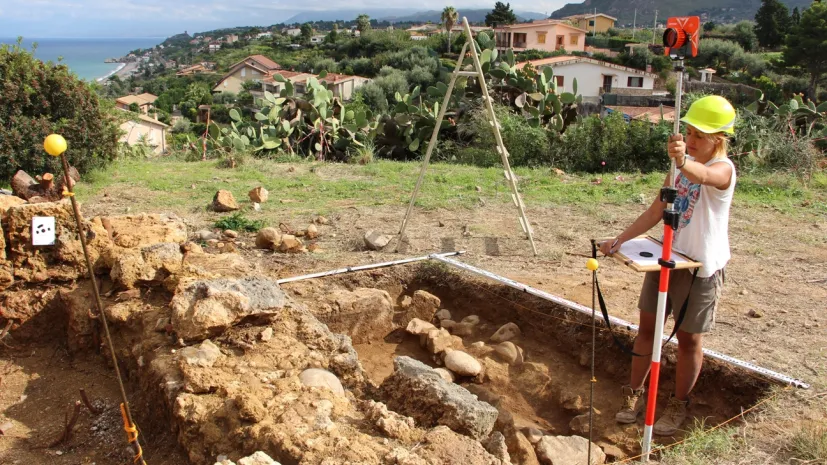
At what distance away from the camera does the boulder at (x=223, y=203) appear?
7.58m

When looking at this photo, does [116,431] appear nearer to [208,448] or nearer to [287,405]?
[208,448]

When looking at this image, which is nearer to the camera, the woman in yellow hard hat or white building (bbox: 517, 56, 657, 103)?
the woman in yellow hard hat

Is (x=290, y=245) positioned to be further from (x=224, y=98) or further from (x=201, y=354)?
(x=224, y=98)

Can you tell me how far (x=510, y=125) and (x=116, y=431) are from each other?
27.8 ft

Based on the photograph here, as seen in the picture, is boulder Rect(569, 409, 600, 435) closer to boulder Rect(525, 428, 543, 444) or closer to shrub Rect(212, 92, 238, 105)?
boulder Rect(525, 428, 543, 444)

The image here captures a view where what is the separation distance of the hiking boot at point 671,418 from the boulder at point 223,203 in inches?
208

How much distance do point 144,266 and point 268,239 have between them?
1906mm

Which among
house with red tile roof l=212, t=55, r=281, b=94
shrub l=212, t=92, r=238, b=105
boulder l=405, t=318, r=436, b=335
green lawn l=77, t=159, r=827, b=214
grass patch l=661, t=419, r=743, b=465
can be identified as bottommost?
shrub l=212, t=92, r=238, b=105

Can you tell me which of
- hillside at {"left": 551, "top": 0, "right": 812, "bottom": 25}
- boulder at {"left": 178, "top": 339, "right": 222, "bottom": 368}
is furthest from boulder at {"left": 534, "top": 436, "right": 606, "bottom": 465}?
hillside at {"left": 551, "top": 0, "right": 812, "bottom": 25}

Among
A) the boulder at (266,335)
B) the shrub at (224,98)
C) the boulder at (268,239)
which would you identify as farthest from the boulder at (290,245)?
the shrub at (224,98)

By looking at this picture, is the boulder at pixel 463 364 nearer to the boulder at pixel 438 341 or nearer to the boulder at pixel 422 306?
the boulder at pixel 438 341

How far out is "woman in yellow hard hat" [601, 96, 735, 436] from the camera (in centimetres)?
314

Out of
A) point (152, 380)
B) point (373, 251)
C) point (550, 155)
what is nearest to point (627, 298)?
point (373, 251)

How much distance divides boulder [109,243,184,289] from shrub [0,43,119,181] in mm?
5043
